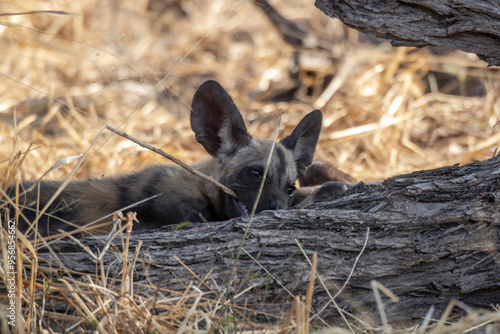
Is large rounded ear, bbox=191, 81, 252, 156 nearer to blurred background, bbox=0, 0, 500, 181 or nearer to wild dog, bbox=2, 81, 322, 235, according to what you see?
wild dog, bbox=2, 81, 322, 235

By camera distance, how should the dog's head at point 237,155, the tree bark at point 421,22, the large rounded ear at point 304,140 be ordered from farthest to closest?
the large rounded ear at point 304,140 < the dog's head at point 237,155 < the tree bark at point 421,22

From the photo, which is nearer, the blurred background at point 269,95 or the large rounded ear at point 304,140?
the large rounded ear at point 304,140

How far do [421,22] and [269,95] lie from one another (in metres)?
4.80

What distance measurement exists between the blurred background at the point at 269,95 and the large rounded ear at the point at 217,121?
1381 mm

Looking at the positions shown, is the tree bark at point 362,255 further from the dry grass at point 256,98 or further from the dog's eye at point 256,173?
the dry grass at point 256,98

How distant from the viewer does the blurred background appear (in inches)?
234

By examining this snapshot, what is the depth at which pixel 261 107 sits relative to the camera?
7.18 m

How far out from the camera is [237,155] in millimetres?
3723

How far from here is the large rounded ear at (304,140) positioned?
3998 mm

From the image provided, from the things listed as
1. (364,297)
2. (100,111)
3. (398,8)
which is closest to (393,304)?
(364,297)

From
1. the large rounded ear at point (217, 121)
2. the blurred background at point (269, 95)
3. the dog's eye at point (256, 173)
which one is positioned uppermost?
the large rounded ear at point (217, 121)

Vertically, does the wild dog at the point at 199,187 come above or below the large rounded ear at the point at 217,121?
below

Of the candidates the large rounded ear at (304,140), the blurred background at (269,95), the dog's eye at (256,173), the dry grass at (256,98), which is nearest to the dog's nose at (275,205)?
the dog's eye at (256,173)

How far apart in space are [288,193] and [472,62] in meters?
4.99
